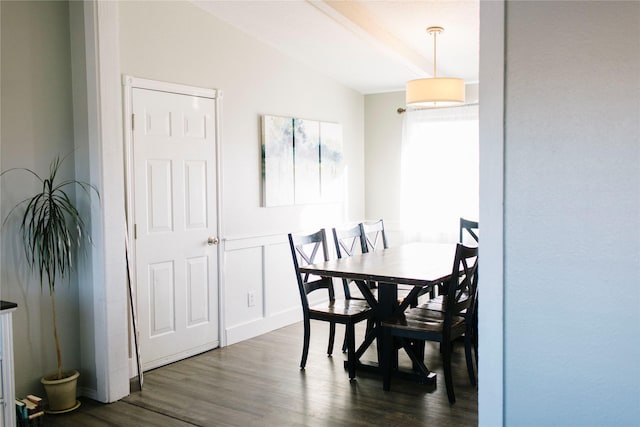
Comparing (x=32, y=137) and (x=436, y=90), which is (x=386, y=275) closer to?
(x=436, y=90)

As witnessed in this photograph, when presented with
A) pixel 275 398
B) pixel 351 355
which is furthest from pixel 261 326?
pixel 275 398

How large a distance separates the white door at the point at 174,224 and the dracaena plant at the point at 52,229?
1.57 ft

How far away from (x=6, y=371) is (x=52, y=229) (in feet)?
2.69

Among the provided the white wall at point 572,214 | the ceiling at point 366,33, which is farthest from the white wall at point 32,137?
the white wall at point 572,214

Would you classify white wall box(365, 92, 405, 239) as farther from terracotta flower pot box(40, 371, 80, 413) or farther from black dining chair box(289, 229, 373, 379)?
terracotta flower pot box(40, 371, 80, 413)

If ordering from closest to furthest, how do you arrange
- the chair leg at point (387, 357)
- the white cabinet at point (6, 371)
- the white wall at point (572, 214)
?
the white wall at point (572, 214) < the white cabinet at point (6, 371) < the chair leg at point (387, 357)

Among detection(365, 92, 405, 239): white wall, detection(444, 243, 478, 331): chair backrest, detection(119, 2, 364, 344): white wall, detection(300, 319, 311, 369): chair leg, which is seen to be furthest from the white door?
detection(365, 92, 405, 239): white wall

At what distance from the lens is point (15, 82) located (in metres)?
3.25

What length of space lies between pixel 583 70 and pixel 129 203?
289 cm

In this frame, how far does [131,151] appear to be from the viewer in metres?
3.87

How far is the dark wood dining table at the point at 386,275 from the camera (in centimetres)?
346

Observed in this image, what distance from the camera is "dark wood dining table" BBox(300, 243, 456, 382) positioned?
3.46 metres

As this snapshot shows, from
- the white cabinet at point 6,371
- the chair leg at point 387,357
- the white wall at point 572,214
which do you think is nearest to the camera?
the white wall at point 572,214

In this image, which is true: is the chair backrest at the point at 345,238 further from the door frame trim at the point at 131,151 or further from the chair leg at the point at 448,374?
the chair leg at the point at 448,374
